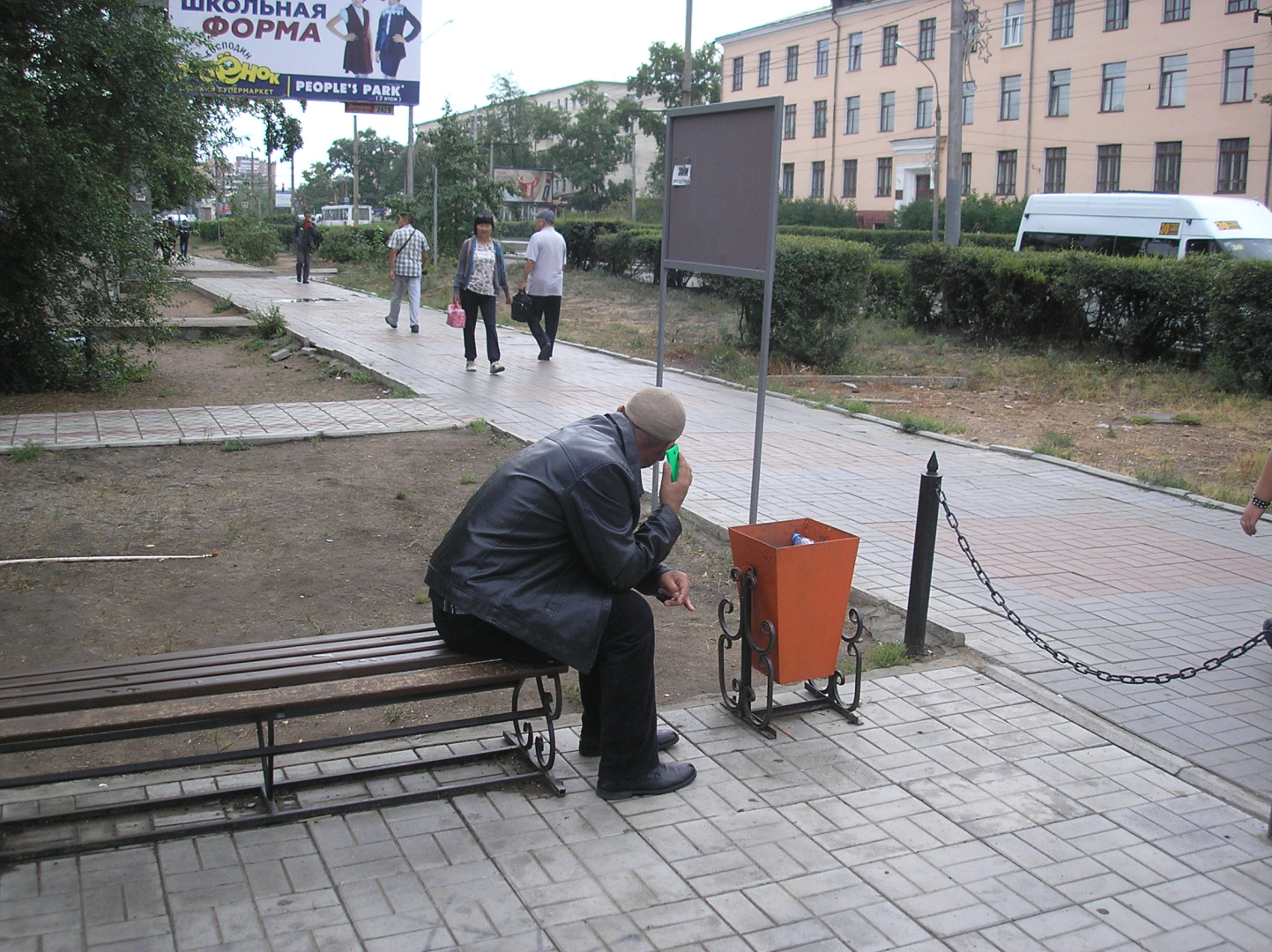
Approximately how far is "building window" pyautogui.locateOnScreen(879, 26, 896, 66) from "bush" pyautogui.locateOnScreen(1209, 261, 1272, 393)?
44.7 meters

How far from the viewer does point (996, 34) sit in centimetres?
4744

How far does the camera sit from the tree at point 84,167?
366 inches

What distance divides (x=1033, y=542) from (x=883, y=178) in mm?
52189

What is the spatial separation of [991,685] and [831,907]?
1.95m

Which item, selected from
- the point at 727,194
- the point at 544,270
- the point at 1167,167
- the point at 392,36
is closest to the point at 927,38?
the point at 1167,167

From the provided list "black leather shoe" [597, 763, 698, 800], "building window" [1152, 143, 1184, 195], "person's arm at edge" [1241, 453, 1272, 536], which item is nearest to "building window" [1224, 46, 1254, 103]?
"building window" [1152, 143, 1184, 195]

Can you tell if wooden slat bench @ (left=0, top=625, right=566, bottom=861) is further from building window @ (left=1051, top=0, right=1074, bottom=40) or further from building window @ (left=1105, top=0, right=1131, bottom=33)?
building window @ (left=1051, top=0, right=1074, bottom=40)

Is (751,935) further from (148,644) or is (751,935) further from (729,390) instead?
(729,390)

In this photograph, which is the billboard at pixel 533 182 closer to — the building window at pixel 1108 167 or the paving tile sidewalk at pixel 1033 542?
the building window at pixel 1108 167

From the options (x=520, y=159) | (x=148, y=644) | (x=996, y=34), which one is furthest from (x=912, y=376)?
(x=520, y=159)

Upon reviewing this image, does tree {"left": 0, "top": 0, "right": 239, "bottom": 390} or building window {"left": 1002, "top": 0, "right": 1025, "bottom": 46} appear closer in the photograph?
tree {"left": 0, "top": 0, "right": 239, "bottom": 390}

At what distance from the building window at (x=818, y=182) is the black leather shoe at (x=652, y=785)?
5927 cm

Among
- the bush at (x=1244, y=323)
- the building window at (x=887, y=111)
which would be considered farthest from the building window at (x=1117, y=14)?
the bush at (x=1244, y=323)

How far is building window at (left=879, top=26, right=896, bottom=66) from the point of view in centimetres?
5366
